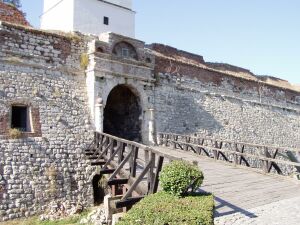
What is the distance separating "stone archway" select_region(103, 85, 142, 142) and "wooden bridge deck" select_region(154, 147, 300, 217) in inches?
191

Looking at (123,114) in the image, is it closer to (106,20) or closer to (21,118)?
(21,118)

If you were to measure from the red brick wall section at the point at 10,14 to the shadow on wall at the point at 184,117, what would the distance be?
7054 mm

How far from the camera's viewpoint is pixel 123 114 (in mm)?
15727

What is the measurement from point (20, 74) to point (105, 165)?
429 cm

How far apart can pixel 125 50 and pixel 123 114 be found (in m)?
3.22

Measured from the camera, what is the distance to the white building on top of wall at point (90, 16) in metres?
17.7

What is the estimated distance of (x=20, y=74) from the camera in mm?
11195

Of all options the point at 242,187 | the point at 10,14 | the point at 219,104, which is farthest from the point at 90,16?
the point at 242,187

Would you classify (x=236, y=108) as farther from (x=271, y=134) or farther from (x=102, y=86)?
(x=102, y=86)

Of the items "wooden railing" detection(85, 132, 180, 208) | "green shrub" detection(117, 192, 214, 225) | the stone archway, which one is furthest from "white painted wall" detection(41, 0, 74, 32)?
"green shrub" detection(117, 192, 214, 225)

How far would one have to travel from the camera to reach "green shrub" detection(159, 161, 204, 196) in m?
5.68

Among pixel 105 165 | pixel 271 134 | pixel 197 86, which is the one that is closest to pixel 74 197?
pixel 105 165

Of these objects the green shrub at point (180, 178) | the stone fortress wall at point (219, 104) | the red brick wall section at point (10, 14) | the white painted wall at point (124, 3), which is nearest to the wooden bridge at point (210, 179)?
the green shrub at point (180, 178)

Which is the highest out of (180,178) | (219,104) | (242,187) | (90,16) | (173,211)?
(90,16)
